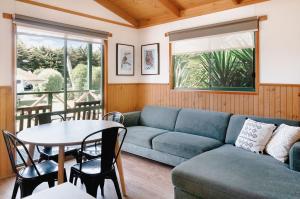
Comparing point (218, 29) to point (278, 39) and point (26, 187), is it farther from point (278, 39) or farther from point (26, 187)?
point (26, 187)

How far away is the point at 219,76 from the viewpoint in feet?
12.5

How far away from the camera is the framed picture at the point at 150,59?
4.57 metres

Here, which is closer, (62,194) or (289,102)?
(62,194)

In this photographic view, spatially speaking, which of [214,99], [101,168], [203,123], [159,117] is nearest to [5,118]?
[101,168]

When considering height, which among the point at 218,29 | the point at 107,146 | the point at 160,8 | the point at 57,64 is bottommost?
the point at 107,146

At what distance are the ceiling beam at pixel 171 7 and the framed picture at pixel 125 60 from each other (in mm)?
1156

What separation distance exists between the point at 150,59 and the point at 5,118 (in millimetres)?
2724

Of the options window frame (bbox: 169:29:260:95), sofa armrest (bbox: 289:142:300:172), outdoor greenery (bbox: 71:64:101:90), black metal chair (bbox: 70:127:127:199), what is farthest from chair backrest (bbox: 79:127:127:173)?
window frame (bbox: 169:29:260:95)

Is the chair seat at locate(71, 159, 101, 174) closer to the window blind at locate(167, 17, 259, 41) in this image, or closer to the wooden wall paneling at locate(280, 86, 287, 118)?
the wooden wall paneling at locate(280, 86, 287, 118)

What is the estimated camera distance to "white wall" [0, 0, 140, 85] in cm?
304

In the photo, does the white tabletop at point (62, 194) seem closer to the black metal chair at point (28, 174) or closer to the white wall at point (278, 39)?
the black metal chair at point (28, 174)

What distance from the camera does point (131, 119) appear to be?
4250 millimetres

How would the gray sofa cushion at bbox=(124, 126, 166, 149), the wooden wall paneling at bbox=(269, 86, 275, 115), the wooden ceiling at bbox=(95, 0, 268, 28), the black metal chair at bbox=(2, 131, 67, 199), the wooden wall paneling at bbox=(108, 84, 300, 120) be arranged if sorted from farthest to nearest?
1. the wooden ceiling at bbox=(95, 0, 268, 28)
2. the gray sofa cushion at bbox=(124, 126, 166, 149)
3. the wooden wall paneling at bbox=(269, 86, 275, 115)
4. the wooden wall paneling at bbox=(108, 84, 300, 120)
5. the black metal chair at bbox=(2, 131, 67, 199)

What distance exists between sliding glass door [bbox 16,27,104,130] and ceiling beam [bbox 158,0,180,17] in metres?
1.34
